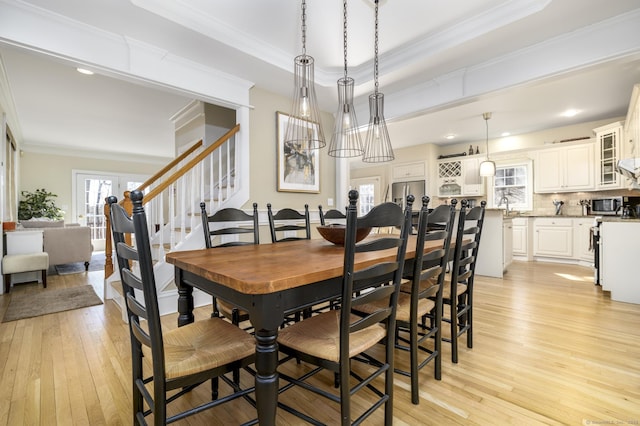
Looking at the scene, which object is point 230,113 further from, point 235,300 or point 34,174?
point 34,174

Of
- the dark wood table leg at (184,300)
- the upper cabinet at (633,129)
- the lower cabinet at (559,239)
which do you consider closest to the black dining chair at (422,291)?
the dark wood table leg at (184,300)

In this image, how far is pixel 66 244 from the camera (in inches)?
183

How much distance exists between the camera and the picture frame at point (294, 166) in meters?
3.77

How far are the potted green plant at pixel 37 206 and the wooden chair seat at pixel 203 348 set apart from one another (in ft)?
25.1

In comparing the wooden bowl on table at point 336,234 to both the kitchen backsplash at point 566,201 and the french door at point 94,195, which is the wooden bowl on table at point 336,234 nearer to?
the kitchen backsplash at point 566,201

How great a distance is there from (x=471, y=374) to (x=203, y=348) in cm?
157

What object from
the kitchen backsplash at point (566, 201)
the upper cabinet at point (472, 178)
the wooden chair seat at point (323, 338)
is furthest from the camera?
the upper cabinet at point (472, 178)

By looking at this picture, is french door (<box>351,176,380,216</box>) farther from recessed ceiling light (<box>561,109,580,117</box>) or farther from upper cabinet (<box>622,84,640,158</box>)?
upper cabinet (<box>622,84,640,158</box>)

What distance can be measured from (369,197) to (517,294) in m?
5.41

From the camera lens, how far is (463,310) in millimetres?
2072

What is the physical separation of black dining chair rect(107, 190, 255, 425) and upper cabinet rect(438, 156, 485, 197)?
6559mm

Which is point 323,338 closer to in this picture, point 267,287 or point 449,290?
point 267,287

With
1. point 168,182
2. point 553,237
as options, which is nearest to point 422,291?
point 168,182

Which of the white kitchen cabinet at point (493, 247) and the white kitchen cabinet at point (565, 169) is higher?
the white kitchen cabinet at point (565, 169)
